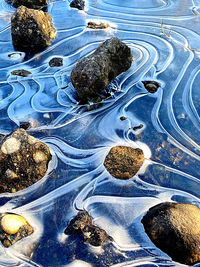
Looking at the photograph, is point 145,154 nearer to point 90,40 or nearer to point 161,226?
point 161,226

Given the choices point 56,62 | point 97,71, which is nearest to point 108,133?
point 97,71

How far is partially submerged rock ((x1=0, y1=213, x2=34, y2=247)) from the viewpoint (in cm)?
264

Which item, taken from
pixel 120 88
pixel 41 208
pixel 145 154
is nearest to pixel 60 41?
pixel 120 88

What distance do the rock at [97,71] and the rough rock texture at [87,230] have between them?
2067 millimetres

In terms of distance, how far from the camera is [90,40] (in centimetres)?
575

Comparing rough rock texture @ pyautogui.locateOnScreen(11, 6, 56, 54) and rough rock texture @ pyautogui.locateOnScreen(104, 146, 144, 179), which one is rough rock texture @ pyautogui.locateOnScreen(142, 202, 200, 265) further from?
rough rock texture @ pyautogui.locateOnScreen(11, 6, 56, 54)

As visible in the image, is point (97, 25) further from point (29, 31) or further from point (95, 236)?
point (95, 236)

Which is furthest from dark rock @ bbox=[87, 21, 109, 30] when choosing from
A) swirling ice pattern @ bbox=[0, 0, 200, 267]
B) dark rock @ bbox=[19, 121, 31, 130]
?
dark rock @ bbox=[19, 121, 31, 130]

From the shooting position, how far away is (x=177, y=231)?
8.42 ft

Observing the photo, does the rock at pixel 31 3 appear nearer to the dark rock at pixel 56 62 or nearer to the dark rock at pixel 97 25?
the dark rock at pixel 97 25

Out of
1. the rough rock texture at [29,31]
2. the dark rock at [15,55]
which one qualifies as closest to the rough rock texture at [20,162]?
the dark rock at [15,55]

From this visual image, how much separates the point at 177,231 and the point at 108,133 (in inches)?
66.8

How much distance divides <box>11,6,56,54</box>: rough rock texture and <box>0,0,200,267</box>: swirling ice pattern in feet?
0.79

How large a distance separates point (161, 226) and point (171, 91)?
2.49 m
